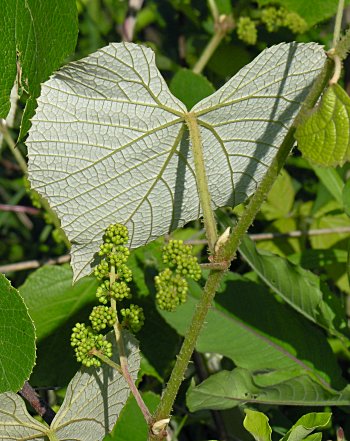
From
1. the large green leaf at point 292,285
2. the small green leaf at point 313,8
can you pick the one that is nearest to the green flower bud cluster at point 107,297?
the large green leaf at point 292,285

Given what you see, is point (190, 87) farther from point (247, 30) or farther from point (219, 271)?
point (219, 271)

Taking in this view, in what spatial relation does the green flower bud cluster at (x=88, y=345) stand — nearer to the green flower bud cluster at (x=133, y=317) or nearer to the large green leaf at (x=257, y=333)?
the green flower bud cluster at (x=133, y=317)

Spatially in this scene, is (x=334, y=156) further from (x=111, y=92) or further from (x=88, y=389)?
(x=88, y=389)

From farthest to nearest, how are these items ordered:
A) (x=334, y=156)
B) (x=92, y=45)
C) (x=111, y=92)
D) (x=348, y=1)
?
(x=92, y=45), (x=348, y=1), (x=111, y=92), (x=334, y=156)

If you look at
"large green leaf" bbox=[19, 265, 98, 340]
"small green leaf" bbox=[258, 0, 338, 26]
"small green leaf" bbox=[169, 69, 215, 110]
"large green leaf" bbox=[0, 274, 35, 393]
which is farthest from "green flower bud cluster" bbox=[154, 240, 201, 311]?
"small green leaf" bbox=[258, 0, 338, 26]

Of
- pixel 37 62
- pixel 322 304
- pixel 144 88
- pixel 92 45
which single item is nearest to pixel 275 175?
pixel 144 88

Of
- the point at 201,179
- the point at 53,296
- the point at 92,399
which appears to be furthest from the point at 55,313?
the point at 201,179

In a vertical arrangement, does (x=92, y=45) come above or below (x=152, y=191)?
above

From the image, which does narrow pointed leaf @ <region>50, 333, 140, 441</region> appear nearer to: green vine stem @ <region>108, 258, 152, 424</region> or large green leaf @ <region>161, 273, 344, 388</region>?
green vine stem @ <region>108, 258, 152, 424</region>
